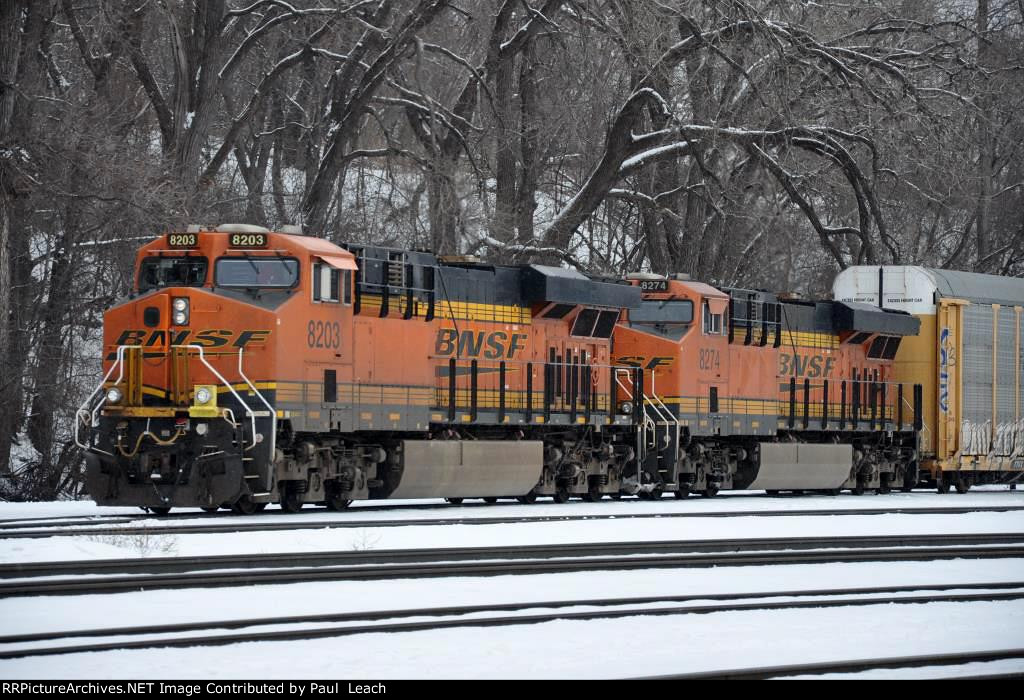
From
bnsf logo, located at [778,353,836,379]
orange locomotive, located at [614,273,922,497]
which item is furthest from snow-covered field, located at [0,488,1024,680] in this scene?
bnsf logo, located at [778,353,836,379]

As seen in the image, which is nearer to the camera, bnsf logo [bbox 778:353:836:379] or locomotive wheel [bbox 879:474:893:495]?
bnsf logo [bbox 778:353:836:379]

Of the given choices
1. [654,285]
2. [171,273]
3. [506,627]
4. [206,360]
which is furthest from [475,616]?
[654,285]

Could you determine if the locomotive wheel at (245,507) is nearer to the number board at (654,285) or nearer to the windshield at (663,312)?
the windshield at (663,312)

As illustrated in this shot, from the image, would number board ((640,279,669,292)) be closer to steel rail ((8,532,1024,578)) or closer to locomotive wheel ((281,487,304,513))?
locomotive wheel ((281,487,304,513))

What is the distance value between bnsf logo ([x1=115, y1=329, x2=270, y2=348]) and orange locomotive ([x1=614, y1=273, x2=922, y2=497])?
855 cm

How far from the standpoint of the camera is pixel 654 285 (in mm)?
27125

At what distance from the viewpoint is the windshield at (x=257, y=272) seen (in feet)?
65.3

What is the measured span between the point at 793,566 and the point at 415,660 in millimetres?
6774

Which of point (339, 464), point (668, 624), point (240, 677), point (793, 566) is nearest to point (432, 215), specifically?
point (339, 464)

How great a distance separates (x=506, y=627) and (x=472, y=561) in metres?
3.73

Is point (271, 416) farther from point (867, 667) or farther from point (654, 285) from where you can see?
point (867, 667)

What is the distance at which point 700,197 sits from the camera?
35.5m

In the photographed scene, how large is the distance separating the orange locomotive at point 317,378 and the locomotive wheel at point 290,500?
4 centimetres

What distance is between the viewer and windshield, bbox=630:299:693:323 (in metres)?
26.7
